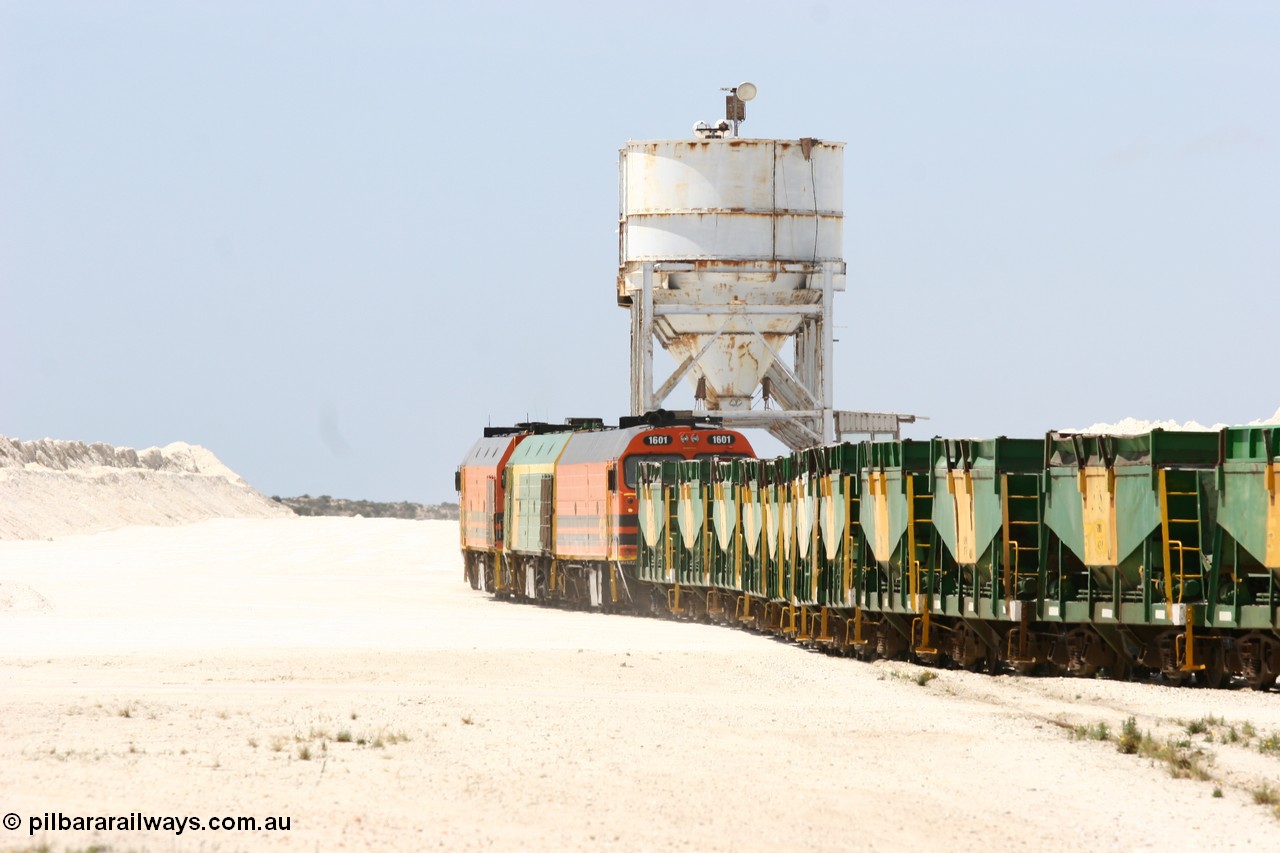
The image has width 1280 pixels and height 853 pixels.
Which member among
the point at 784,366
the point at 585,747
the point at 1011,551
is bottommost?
the point at 585,747

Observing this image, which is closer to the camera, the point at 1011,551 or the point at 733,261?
the point at 1011,551

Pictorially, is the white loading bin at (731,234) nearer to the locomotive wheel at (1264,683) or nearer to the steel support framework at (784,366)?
the steel support framework at (784,366)

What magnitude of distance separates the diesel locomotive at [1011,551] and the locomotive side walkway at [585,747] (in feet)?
2.67

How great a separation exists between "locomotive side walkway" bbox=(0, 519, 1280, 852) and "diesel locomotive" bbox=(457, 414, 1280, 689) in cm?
81

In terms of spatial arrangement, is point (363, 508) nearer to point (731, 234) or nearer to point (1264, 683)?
point (731, 234)

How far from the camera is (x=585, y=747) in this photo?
1759 centimetres

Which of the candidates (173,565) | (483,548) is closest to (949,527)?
(483,548)

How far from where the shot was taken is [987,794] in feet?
50.7

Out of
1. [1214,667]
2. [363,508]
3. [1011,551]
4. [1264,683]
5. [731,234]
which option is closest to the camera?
[1264,683]

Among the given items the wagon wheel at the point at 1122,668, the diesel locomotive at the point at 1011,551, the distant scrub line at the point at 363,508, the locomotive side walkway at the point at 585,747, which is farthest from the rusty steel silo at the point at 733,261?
the distant scrub line at the point at 363,508

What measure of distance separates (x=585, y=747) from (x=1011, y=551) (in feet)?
31.5

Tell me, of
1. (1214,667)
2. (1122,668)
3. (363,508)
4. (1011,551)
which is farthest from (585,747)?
(363,508)

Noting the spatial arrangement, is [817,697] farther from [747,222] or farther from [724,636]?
[747,222]

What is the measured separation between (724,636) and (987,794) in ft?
62.6
